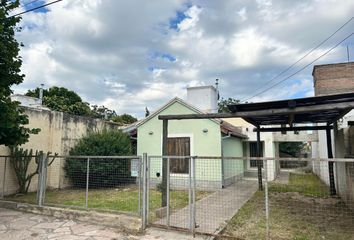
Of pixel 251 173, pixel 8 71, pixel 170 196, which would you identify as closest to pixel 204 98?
pixel 251 173

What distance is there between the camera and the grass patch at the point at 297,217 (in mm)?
6059

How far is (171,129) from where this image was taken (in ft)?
46.9

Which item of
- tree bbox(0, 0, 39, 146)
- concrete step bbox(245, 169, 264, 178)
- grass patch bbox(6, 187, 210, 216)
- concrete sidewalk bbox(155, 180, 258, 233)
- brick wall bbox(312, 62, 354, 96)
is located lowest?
concrete sidewalk bbox(155, 180, 258, 233)

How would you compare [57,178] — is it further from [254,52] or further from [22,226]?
[254,52]

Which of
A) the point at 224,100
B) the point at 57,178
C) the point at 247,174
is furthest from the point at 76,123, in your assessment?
the point at 224,100

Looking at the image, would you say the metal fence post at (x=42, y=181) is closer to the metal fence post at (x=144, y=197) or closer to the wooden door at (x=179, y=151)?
the metal fence post at (x=144, y=197)

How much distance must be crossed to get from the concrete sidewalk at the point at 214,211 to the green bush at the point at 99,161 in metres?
3.02

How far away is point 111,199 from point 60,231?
3.39m

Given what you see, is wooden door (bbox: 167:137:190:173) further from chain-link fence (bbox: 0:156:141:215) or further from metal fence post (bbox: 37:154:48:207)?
metal fence post (bbox: 37:154:48:207)

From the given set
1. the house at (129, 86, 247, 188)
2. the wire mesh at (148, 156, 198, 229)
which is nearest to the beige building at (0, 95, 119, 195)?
the house at (129, 86, 247, 188)

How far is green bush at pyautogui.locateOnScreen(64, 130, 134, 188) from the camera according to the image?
11.1 metres

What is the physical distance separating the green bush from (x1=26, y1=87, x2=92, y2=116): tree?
18680mm

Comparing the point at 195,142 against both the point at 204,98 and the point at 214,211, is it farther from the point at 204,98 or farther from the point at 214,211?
the point at 214,211

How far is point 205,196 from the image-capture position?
10758mm
